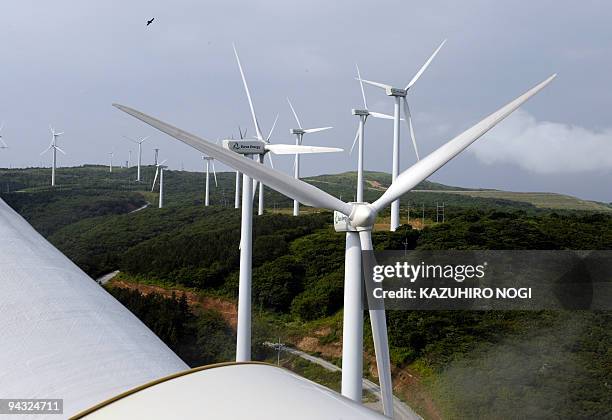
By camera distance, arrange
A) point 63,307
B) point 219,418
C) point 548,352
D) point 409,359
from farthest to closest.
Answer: point 409,359 → point 548,352 → point 63,307 → point 219,418

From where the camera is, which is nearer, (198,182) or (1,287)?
(1,287)

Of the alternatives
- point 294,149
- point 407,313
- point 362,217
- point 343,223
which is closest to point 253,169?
point 343,223

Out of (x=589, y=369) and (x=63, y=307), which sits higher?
(x=63, y=307)

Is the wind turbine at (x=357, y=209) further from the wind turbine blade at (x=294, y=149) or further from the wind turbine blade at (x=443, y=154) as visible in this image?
the wind turbine blade at (x=294, y=149)

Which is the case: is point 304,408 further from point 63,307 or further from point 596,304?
point 596,304

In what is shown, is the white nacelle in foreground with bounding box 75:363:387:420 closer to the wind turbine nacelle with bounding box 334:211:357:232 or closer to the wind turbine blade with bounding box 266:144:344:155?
the wind turbine nacelle with bounding box 334:211:357:232

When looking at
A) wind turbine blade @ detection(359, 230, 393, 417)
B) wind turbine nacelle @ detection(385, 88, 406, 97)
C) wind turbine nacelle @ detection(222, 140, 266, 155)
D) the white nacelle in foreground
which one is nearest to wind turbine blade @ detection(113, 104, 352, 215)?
wind turbine blade @ detection(359, 230, 393, 417)

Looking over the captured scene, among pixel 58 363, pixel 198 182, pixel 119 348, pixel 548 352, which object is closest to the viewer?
pixel 58 363

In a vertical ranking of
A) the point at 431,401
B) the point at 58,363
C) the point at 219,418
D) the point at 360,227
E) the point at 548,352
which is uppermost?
the point at 360,227

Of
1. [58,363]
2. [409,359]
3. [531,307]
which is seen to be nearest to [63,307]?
[58,363]
